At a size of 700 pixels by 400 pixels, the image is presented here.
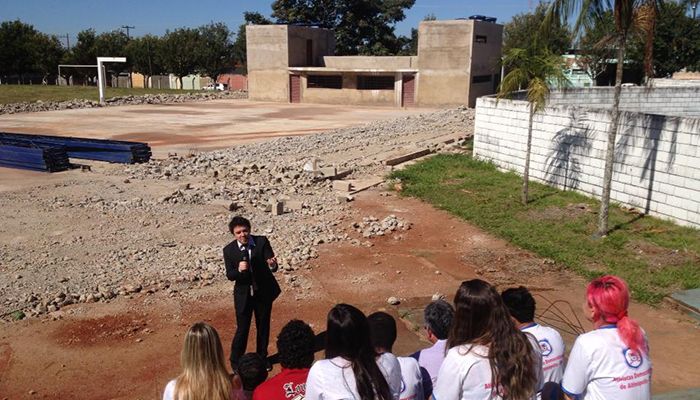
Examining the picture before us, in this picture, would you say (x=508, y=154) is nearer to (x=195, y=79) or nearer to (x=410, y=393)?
(x=410, y=393)

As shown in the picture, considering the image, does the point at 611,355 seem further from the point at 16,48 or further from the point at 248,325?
the point at 16,48

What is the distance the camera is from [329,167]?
658 inches

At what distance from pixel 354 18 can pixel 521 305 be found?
5680 centimetres

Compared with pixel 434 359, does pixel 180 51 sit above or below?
above

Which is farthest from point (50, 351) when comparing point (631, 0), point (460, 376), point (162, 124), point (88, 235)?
point (162, 124)

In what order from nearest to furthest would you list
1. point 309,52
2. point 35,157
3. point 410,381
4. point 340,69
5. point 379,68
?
point 410,381 < point 35,157 < point 379,68 < point 340,69 < point 309,52

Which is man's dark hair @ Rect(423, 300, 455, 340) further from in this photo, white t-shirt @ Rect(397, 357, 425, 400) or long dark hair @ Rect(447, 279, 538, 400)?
long dark hair @ Rect(447, 279, 538, 400)

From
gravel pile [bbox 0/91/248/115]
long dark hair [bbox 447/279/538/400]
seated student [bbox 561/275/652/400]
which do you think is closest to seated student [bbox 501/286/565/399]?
seated student [bbox 561/275/652/400]

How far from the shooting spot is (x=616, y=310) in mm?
3291

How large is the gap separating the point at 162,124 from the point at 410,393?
99.3 feet

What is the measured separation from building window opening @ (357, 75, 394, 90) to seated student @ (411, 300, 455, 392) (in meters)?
40.2

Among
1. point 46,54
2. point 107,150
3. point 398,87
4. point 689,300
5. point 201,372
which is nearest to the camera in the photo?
point 201,372

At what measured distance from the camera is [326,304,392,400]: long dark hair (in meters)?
3.05

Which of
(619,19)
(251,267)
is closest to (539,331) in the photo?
(251,267)
